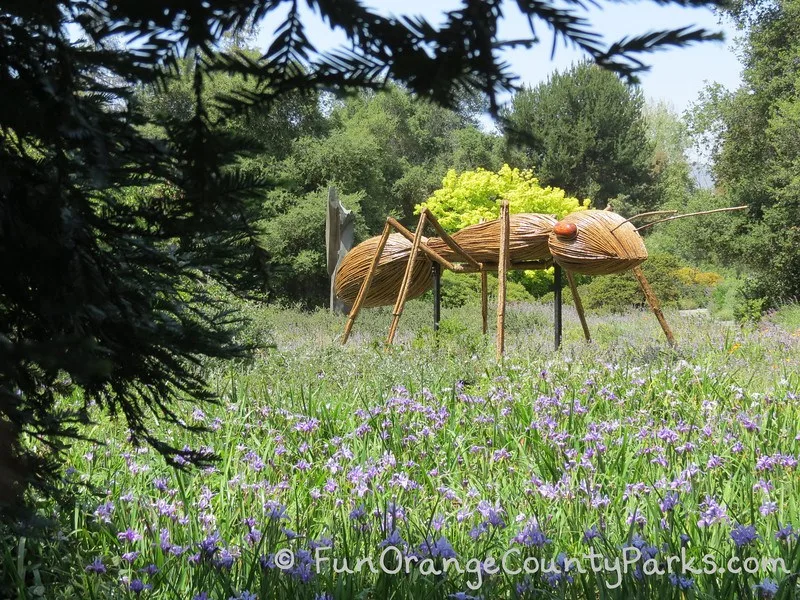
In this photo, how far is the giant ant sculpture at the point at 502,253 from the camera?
24.1ft

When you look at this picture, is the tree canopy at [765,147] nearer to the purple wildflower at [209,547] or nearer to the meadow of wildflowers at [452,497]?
the meadow of wildflowers at [452,497]

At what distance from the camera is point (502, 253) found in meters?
7.54

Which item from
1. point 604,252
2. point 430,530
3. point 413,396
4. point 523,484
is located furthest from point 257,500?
point 604,252

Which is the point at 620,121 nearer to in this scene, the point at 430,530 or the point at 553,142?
the point at 553,142

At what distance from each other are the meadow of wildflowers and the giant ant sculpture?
197 centimetres

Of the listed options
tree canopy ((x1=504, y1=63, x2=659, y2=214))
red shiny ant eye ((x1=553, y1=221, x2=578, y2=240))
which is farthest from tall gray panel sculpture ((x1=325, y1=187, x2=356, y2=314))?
tree canopy ((x1=504, y1=63, x2=659, y2=214))

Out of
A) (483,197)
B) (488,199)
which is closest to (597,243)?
(483,197)

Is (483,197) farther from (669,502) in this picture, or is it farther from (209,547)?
(209,547)

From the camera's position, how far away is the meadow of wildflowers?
2.25m

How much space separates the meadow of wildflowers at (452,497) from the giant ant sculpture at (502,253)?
1969mm

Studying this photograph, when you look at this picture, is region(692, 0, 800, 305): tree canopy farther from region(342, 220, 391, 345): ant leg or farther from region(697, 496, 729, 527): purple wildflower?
region(697, 496, 729, 527): purple wildflower

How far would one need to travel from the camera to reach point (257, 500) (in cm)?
305

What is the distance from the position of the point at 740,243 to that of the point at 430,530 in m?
19.9

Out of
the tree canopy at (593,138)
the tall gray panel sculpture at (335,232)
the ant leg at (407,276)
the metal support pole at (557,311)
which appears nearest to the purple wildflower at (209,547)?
the ant leg at (407,276)
